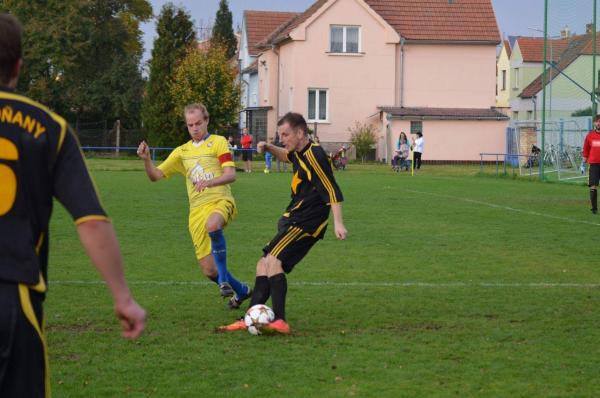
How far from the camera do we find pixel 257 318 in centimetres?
792

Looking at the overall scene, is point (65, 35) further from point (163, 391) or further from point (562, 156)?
point (163, 391)

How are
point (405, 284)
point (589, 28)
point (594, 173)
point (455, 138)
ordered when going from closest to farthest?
point (405, 284), point (594, 173), point (589, 28), point (455, 138)

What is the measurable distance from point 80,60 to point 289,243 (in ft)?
181

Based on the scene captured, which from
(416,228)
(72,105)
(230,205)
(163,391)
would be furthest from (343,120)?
(163,391)

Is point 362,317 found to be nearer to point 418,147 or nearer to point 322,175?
point 322,175

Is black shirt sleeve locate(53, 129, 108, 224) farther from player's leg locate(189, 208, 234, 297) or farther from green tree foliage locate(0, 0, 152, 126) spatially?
green tree foliage locate(0, 0, 152, 126)

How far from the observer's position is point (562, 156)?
3562 cm

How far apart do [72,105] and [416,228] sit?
45491 mm

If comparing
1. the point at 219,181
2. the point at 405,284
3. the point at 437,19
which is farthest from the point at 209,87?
the point at 219,181

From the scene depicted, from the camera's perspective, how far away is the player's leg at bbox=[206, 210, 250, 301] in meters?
9.30

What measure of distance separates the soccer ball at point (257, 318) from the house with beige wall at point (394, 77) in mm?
44560

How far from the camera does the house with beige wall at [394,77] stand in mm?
52719

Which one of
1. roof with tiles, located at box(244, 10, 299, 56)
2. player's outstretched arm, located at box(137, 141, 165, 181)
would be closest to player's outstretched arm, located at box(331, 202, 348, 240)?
player's outstretched arm, located at box(137, 141, 165, 181)

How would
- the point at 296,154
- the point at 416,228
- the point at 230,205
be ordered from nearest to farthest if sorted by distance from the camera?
the point at 296,154 → the point at 230,205 → the point at 416,228
